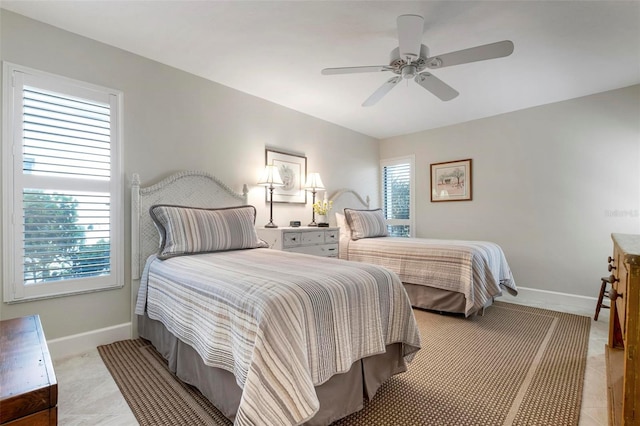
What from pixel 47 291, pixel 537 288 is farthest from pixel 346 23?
pixel 537 288

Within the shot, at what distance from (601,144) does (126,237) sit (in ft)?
16.9

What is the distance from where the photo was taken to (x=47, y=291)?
225 cm

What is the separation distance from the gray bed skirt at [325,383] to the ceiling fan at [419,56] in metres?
1.96

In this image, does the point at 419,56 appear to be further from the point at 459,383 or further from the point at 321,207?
the point at 321,207

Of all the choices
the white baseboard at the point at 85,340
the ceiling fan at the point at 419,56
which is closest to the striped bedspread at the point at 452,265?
the ceiling fan at the point at 419,56

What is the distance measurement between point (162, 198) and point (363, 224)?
2.53 meters

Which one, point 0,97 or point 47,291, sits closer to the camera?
point 0,97

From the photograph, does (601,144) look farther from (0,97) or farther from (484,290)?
(0,97)

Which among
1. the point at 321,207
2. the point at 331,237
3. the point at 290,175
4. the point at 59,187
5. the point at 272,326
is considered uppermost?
the point at 290,175

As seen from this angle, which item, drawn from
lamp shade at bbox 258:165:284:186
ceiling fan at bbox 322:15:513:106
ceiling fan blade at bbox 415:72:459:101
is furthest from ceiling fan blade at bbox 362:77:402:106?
lamp shade at bbox 258:165:284:186

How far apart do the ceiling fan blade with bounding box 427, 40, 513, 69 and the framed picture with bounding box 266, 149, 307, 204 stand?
7.10 feet

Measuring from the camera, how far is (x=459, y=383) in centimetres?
196

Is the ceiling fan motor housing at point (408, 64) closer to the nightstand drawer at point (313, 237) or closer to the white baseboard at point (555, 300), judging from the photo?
the nightstand drawer at point (313, 237)

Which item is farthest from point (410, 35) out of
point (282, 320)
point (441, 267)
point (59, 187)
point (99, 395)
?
point (99, 395)
